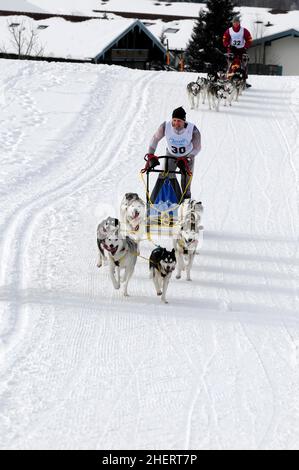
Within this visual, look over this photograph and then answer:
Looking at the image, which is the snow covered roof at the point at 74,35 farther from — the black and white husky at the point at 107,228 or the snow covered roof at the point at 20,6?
the black and white husky at the point at 107,228

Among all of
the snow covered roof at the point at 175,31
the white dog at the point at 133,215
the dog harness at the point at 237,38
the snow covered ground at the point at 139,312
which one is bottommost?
the snow covered ground at the point at 139,312

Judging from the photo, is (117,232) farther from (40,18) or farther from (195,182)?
(40,18)

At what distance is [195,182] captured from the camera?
34.5 feet

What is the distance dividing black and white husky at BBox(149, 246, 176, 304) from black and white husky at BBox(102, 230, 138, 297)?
20 cm

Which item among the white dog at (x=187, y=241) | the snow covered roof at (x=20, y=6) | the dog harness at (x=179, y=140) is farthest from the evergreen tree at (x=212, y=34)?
the white dog at (x=187, y=241)

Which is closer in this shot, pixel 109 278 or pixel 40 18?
pixel 109 278

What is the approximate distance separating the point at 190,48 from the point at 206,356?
2950 centimetres

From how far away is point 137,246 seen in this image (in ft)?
22.2

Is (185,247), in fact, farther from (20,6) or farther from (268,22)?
(20,6)

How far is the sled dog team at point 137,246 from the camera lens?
633cm

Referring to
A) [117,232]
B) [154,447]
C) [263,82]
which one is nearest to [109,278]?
[117,232]

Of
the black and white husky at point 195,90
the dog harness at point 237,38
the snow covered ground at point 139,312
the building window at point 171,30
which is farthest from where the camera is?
the building window at point 171,30

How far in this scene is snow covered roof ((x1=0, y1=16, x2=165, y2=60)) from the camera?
27547 mm

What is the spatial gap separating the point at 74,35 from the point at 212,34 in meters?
6.69
